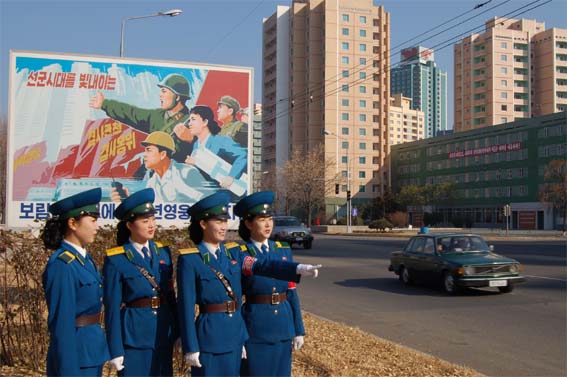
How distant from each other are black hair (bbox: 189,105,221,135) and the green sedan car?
622cm

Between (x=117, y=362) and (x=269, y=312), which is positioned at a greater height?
(x=269, y=312)

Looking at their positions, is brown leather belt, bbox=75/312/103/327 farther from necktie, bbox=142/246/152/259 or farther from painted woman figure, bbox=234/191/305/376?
painted woman figure, bbox=234/191/305/376

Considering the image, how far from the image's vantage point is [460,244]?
48.1 ft

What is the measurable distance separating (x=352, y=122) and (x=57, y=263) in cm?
9645

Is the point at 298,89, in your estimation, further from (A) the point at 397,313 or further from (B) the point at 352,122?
(A) the point at 397,313

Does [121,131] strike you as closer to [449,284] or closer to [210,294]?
[210,294]

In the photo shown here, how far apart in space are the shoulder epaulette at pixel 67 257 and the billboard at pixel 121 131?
24.1 feet

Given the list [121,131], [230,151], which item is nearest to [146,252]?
[121,131]

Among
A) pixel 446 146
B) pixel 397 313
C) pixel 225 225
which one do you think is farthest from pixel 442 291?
pixel 446 146

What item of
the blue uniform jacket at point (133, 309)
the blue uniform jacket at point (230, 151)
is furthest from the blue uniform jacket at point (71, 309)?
the blue uniform jacket at point (230, 151)

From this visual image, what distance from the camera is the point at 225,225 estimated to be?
4496 mm

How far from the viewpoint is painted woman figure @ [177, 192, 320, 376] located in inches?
163

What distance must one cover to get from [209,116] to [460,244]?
709cm

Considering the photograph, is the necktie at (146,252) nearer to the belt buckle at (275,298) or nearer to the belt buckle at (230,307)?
the belt buckle at (230,307)
